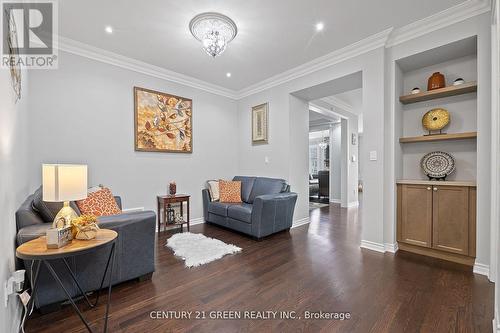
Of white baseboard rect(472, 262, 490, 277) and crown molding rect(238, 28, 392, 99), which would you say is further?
crown molding rect(238, 28, 392, 99)

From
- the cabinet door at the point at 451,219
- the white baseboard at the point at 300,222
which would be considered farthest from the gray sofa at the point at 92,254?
the cabinet door at the point at 451,219

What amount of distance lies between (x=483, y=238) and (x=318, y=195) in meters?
5.31

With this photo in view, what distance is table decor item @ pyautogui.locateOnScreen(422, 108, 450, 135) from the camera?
9.23 ft

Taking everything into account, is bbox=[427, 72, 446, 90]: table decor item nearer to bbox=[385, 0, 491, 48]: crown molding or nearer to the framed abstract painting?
bbox=[385, 0, 491, 48]: crown molding

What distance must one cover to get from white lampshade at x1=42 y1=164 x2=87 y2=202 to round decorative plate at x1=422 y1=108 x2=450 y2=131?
385cm

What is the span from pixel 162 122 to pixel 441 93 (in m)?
4.06

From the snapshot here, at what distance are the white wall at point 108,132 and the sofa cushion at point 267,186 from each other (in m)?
1.02

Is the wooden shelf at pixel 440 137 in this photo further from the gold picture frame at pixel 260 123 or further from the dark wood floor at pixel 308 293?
the gold picture frame at pixel 260 123

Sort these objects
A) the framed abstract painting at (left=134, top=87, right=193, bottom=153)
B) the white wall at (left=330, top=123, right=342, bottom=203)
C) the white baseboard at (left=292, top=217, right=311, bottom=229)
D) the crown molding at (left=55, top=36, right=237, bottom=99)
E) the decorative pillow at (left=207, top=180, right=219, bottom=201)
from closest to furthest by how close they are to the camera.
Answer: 1. the crown molding at (left=55, top=36, right=237, bottom=99)
2. the framed abstract painting at (left=134, top=87, right=193, bottom=153)
3. the white baseboard at (left=292, top=217, right=311, bottom=229)
4. the decorative pillow at (left=207, top=180, right=219, bottom=201)
5. the white wall at (left=330, top=123, right=342, bottom=203)

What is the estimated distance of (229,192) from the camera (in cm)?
428

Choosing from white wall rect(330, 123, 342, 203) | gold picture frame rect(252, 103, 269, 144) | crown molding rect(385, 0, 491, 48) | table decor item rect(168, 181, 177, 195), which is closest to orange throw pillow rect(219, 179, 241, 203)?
table decor item rect(168, 181, 177, 195)

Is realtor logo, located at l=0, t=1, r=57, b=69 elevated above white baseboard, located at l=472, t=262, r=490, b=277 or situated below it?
above

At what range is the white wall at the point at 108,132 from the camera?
2.87m

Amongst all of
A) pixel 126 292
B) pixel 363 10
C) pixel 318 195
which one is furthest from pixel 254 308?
pixel 318 195
